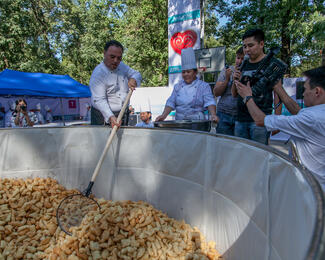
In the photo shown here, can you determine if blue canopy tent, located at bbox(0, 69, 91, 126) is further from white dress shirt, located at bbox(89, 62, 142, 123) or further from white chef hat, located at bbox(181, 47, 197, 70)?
white chef hat, located at bbox(181, 47, 197, 70)

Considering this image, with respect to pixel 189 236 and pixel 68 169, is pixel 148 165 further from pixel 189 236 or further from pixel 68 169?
pixel 68 169

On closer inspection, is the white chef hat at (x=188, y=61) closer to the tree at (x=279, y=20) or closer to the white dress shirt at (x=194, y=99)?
the white dress shirt at (x=194, y=99)

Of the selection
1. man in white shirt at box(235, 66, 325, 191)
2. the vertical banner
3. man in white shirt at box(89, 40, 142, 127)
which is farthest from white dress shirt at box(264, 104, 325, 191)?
the vertical banner

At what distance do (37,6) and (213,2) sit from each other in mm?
11387

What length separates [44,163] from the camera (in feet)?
7.59

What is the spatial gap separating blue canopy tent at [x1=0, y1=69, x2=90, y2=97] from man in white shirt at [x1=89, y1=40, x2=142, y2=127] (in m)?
5.92

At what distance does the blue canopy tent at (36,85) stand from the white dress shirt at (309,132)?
7.72 metres

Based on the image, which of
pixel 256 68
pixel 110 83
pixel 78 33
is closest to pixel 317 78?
pixel 256 68

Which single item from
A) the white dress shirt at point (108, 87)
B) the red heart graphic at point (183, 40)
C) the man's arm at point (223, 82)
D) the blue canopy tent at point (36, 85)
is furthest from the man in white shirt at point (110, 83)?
the blue canopy tent at point (36, 85)

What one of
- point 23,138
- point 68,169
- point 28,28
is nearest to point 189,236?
point 68,169

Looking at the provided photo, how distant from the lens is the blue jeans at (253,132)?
6.57ft

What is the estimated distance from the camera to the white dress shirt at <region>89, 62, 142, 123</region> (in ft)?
7.38

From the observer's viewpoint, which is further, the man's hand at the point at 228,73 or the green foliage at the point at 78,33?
the green foliage at the point at 78,33

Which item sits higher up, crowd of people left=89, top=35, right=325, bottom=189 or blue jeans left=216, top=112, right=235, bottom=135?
crowd of people left=89, top=35, right=325, bottom=189
